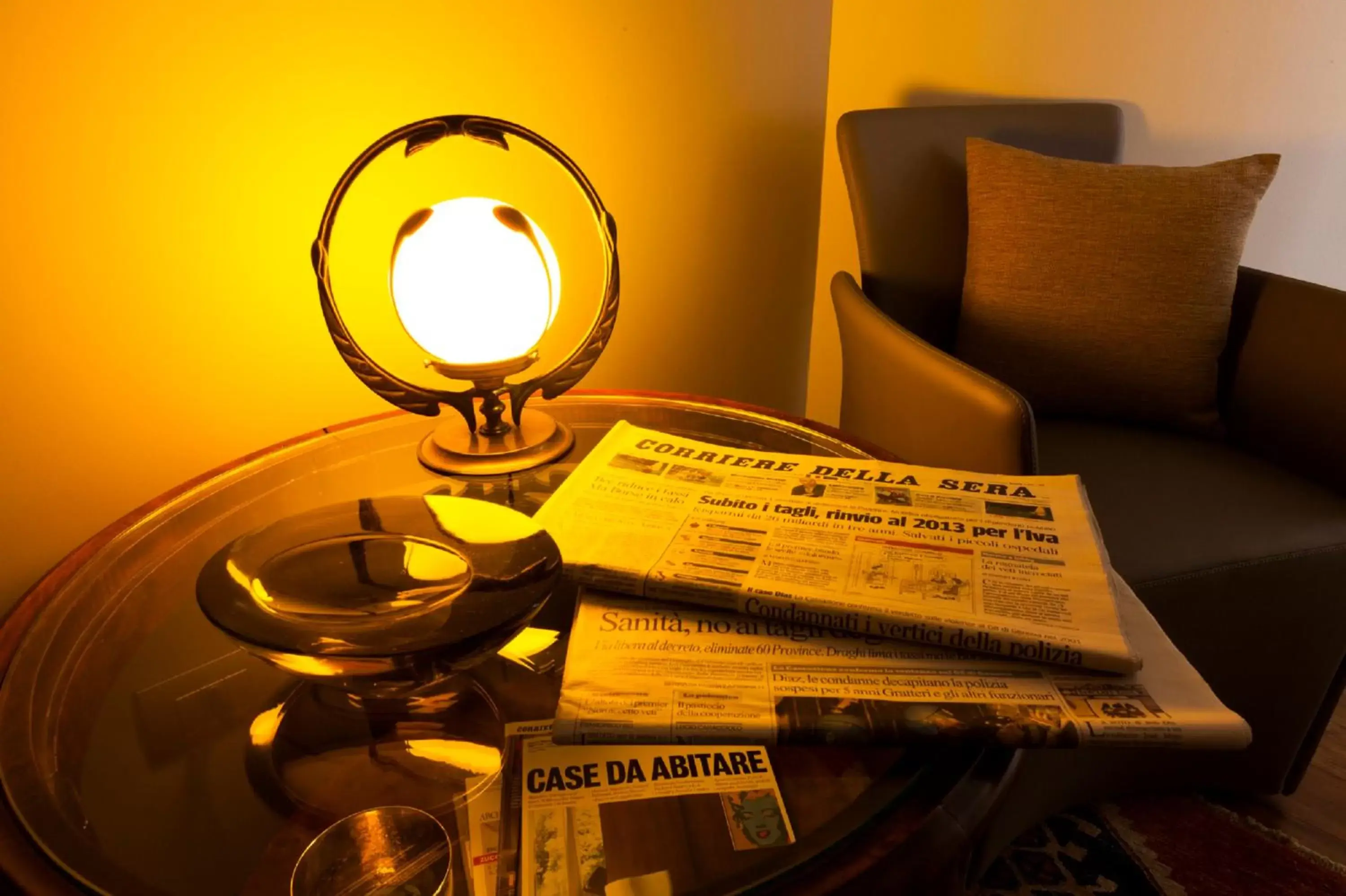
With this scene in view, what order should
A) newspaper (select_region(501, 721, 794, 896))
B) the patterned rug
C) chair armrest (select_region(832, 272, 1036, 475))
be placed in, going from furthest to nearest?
the patterned rug, chair armrest (select_region(832, 272, 1036, 475)), newspaper (select_region(501, 721, 794, 896))

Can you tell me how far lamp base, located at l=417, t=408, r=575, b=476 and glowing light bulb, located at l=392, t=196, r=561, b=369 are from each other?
0.08m

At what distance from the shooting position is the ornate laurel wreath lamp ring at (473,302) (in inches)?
27.5

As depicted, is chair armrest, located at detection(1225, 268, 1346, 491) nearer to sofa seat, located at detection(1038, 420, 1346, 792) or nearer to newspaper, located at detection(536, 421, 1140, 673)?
sofa seat, located at detection(1038, 420, 1346, 792)

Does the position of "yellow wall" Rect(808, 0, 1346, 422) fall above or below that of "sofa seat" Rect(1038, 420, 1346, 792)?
above

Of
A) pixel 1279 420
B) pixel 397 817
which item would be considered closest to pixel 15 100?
pixel 397 817

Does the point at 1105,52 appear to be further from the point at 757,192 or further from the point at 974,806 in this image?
the point at 974,806

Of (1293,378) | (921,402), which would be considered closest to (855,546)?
(921,402)

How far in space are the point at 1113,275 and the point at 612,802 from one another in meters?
0.99

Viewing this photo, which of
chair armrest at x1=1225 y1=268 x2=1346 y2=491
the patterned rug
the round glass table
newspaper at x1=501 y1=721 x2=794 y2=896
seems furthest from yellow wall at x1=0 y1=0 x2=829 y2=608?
the patterned rug

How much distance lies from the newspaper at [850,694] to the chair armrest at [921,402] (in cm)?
41

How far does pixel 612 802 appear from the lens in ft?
1.55

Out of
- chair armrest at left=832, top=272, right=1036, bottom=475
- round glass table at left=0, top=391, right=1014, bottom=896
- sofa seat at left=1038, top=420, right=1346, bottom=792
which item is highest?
chair armrest at left=832, top=272, right=1036, bottom=475

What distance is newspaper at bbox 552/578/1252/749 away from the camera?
44cm

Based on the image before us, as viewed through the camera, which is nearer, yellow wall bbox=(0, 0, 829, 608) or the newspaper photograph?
the newspaper photograph
